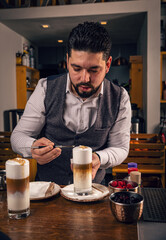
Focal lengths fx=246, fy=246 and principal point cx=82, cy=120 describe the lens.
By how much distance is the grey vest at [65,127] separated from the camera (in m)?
1.73

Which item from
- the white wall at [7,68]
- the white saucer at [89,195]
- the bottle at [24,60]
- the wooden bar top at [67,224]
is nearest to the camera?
the wooden bar top at [67,224]

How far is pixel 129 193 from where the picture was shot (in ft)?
3.45

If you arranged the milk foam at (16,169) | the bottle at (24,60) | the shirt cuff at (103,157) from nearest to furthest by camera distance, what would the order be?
the milk foam at (16,169), the shirt cuff at (103,157), the bottle at (24,60)

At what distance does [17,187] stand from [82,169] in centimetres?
32

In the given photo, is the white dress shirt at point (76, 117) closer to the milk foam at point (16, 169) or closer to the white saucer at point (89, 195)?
the white saucer at point (89, 195)

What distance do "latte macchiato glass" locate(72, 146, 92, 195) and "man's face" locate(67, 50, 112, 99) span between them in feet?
1.80

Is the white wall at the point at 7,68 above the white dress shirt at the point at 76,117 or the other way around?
above

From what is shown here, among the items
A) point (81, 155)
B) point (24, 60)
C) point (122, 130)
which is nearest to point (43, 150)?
point (81, 155)

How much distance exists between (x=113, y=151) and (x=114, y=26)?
3.29 metres

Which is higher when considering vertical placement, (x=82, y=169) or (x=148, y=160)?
(x=82, y=169)

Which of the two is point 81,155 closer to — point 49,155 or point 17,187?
point 49,155

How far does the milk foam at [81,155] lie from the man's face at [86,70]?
56 cm

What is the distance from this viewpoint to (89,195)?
1182 mm

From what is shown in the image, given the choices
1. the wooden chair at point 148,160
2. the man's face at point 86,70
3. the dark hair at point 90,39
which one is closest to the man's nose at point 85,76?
the man's face at point 86,70
